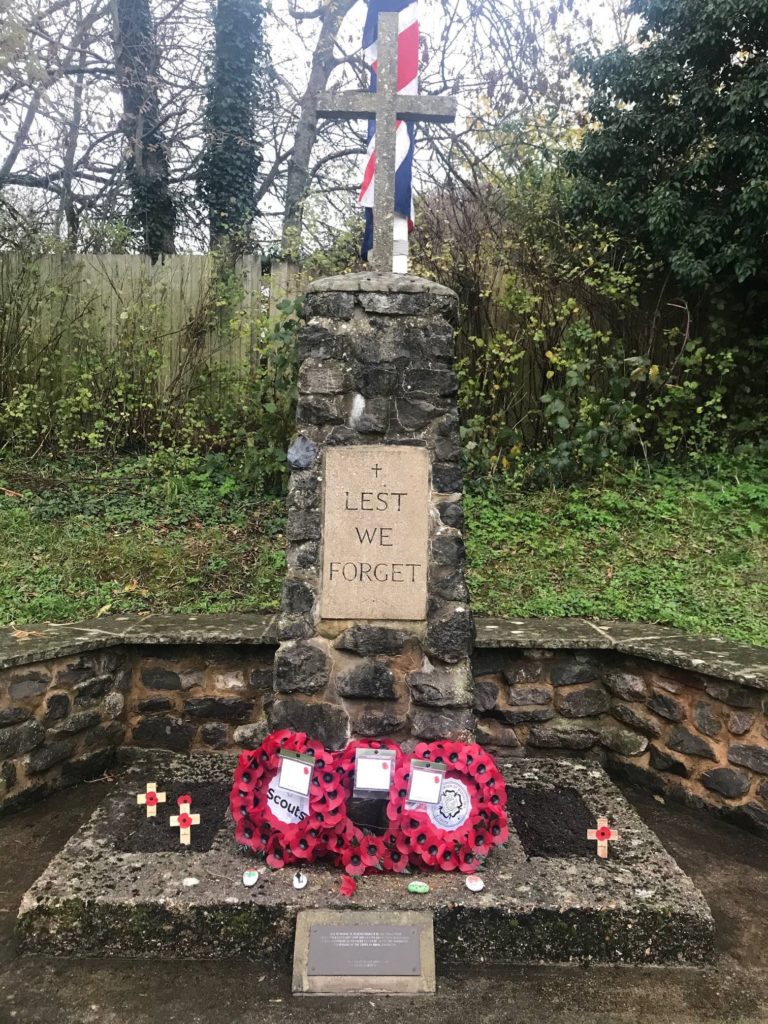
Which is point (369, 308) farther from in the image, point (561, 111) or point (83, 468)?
point (561, 111)

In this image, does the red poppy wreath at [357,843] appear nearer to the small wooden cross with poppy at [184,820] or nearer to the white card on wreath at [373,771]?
the white card on wreath at [373,771]

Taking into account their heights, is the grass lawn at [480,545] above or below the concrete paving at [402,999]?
above

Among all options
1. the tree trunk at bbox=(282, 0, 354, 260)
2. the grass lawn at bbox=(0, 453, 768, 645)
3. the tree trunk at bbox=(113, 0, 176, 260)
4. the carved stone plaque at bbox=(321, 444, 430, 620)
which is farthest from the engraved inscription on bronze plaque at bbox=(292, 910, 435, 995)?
the tree trunk at bbox=(113, 0, 176, 260)

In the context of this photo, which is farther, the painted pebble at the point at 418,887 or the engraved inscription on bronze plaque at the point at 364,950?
the painted pebble at the point at 418,887

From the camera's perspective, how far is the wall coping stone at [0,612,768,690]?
10.6 feet

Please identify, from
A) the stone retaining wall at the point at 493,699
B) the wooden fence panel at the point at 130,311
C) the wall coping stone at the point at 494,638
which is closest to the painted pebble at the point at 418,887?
the stone retaining wall at the point at 493,699

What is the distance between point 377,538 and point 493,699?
133 centimetres

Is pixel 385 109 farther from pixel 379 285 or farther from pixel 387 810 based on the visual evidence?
pixel 387 810

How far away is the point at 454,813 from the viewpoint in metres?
2.62

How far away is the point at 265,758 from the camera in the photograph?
268 centimetres

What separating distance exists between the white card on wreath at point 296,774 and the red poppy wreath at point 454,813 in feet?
1.02

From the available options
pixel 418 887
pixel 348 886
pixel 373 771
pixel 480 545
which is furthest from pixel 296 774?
pixel 480 545

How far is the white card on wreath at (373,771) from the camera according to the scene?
264cm

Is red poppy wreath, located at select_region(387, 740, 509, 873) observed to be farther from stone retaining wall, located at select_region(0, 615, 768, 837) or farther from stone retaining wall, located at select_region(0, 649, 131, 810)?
stone retaining wall, located at select_region(0, 649, 131, 810)
